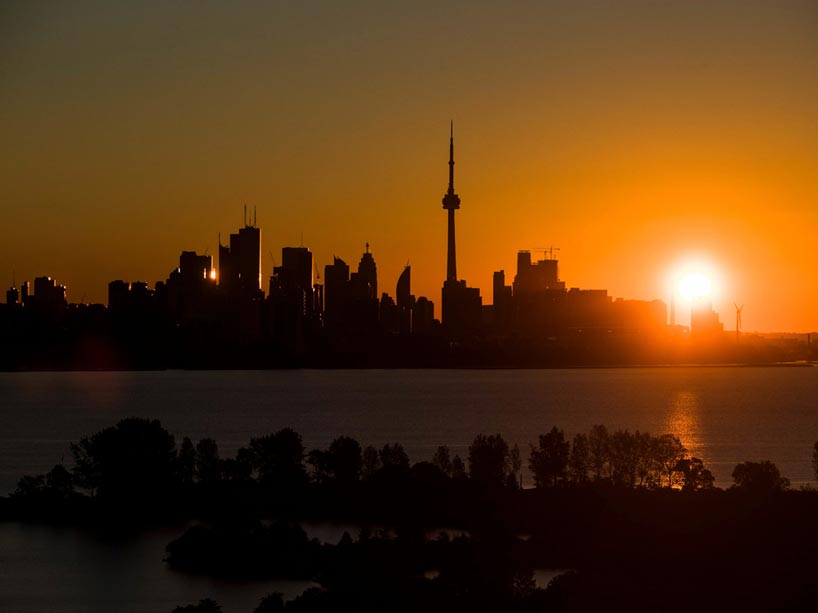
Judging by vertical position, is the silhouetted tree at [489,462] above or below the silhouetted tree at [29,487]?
above

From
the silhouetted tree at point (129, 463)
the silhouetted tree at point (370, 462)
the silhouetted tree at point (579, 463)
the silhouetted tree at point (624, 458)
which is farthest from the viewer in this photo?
the silhouetted tree at point (370, 462)

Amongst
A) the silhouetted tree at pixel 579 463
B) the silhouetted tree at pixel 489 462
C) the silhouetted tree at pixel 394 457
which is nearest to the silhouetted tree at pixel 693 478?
the silhouetted tree at pixel 579 463

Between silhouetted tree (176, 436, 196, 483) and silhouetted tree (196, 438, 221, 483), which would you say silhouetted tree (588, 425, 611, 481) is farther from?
silhouetted tree (176, 436, 196, 483)

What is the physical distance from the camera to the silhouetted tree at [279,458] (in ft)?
169

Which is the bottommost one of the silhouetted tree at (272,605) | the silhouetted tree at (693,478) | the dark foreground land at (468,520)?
the silhouetted tree at (272,605)

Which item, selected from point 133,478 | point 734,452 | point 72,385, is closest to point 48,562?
point 133,478

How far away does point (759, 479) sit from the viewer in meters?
46.7

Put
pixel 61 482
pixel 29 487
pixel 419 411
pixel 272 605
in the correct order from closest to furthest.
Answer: pixel 272 605
pixel 29 487
pixel 61 482
pixel 419 411

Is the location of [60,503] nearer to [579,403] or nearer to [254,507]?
[254,507]

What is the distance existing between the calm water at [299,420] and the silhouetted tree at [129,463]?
17.6 ft

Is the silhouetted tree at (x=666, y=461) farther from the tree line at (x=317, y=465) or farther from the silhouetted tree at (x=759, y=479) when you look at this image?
the silhouetted tree at (x=759, y=479)

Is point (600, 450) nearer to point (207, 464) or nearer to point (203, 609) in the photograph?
point (207, 464)

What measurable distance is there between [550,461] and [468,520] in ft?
26.3

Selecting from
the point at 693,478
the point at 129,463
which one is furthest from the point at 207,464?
the point at 693,478
